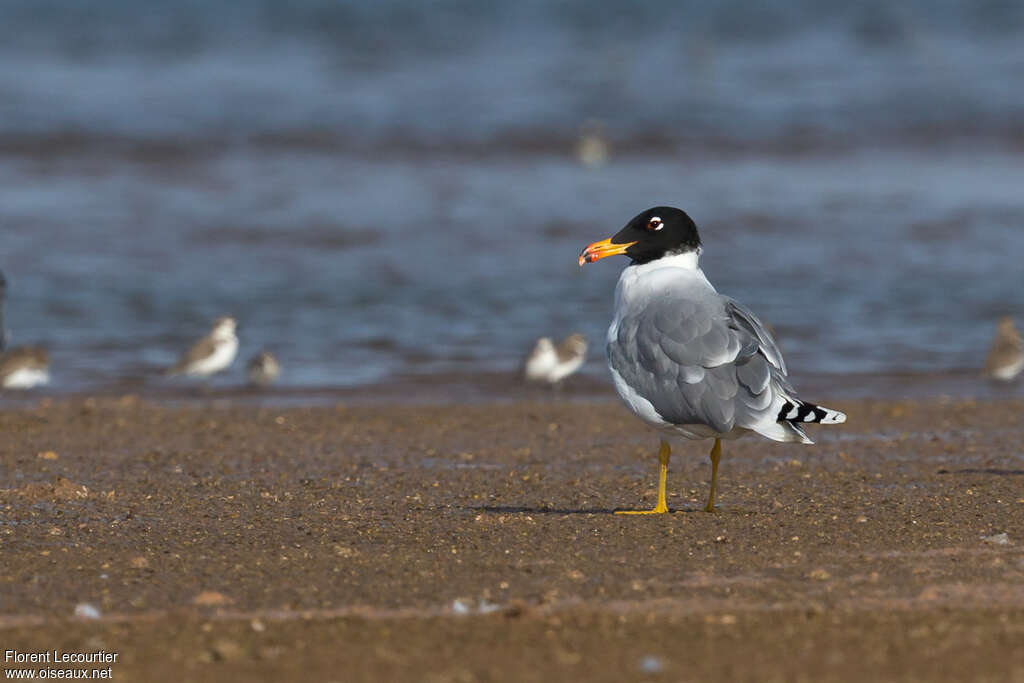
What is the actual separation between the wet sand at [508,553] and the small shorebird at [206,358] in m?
2.55

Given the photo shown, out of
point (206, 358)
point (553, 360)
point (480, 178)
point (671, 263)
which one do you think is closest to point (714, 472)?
point (671, 263)

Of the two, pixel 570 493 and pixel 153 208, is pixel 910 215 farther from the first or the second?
pixel 570 493

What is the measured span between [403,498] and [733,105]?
27546 millimetres

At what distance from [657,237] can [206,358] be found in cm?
668

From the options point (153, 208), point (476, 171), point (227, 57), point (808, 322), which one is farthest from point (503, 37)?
point (808, 322)

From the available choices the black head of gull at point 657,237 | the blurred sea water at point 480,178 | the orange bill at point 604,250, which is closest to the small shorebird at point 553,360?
the blurred sea water at point 480,178

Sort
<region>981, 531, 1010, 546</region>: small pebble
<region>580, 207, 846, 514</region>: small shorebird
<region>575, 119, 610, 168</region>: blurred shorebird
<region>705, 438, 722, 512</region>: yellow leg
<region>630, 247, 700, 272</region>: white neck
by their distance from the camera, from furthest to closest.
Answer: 1. <region>575, 119, 610, 168</region>: blurred shorebird
2. <region>630, 247, 700, 272</region>: white neck
3. <region>705, 438, 722, 512</region>: yellow leg
4. <region>580, 207, 846, 514</region>: small shorebird
5. <region>981, 531, 1010, 546</region>: small pebble

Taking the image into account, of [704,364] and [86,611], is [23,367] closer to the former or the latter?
[704,364]

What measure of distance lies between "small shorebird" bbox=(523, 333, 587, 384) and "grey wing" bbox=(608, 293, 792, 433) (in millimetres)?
5439

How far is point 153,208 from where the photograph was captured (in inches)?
939

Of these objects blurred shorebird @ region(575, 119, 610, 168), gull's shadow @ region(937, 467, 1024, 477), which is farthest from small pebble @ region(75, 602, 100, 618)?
blurred shorebird @ region(575, 119, 610, 168)

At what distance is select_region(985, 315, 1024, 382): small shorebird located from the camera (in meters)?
13.8

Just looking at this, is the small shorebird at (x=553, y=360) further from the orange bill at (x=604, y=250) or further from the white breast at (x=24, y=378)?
the orange bill at (x=604, y=250)

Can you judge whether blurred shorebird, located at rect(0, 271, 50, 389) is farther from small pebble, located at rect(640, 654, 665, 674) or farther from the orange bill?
small pebble, located at rect(640, 654, 665, 674)
